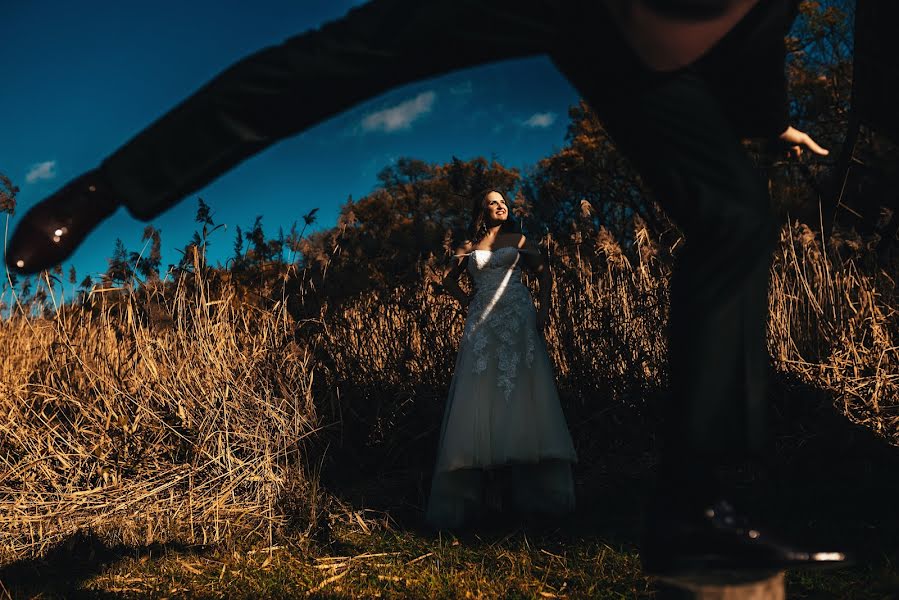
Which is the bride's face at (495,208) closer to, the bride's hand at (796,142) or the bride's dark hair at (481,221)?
the bride's dark hair at (481,221)

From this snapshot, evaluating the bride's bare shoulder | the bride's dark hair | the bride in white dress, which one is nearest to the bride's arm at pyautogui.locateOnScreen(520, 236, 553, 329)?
the bride in white dress

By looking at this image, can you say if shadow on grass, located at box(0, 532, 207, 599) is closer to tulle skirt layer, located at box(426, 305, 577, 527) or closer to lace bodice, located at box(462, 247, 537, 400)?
tulle skirt layer, located at box(426, 305, 577, 527)

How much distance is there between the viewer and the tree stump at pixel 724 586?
3.20ft

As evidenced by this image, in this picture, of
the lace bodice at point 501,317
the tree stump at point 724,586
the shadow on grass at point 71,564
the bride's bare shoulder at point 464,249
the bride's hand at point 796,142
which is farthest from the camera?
the bride's bare shoulder at point 464,249

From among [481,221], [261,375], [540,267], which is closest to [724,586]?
[261,375]

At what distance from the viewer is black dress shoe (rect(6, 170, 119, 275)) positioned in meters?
1.06

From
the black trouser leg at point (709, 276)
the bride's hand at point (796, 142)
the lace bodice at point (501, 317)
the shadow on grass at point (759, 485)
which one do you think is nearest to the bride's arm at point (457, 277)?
the lace bodice at point (501, 317)

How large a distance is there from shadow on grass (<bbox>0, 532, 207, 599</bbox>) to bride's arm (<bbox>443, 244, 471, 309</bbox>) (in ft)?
7.11

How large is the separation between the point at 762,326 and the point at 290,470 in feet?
9.78

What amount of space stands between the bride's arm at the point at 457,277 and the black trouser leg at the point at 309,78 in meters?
3.35

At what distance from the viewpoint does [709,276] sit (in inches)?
40.2

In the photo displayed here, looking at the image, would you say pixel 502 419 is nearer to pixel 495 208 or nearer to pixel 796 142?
pixel 495 208

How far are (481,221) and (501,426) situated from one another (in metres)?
1.59

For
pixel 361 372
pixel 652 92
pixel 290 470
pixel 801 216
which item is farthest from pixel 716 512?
pixel 801 216
